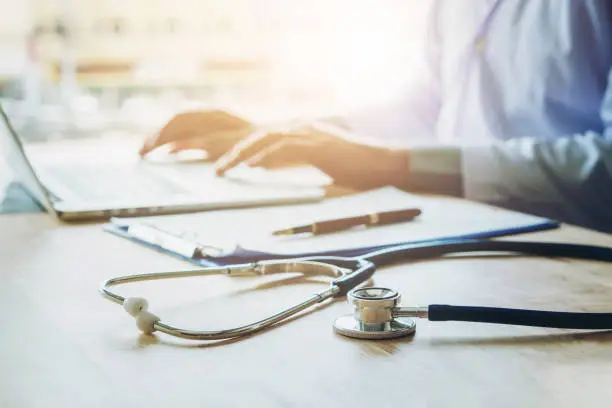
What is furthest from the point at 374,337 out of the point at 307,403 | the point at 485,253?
the point at 485,253

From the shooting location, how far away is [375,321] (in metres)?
0.41

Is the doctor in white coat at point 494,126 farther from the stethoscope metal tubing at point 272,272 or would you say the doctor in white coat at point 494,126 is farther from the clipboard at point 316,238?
the stethoscope metal tubing at point 272,272

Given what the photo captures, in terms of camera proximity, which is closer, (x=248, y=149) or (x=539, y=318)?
(x=539, y=318)

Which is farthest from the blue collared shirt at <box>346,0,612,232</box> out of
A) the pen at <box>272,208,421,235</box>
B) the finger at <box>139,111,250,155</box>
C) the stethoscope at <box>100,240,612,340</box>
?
the stethoscope at <box>100,240,612,340</box>

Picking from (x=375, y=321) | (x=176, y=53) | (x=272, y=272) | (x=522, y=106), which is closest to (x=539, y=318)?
(x=375, y=321)

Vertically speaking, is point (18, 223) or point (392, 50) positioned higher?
point (392, 50)

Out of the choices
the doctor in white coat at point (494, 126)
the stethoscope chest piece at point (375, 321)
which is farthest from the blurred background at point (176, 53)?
the stethoscope chest piece at point (375, 321)

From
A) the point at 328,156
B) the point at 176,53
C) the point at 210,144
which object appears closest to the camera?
the point at 328,156

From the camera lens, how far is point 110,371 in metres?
0.36

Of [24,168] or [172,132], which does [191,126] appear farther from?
[24,168]

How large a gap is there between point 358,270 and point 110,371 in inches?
7.3

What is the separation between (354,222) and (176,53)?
327 centimetres

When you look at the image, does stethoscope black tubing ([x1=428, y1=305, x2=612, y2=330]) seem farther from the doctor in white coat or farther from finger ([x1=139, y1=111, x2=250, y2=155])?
finger ([x1=139, y1=111, x2=250, y2=155])

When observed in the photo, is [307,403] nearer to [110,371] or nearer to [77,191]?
[110,371]
